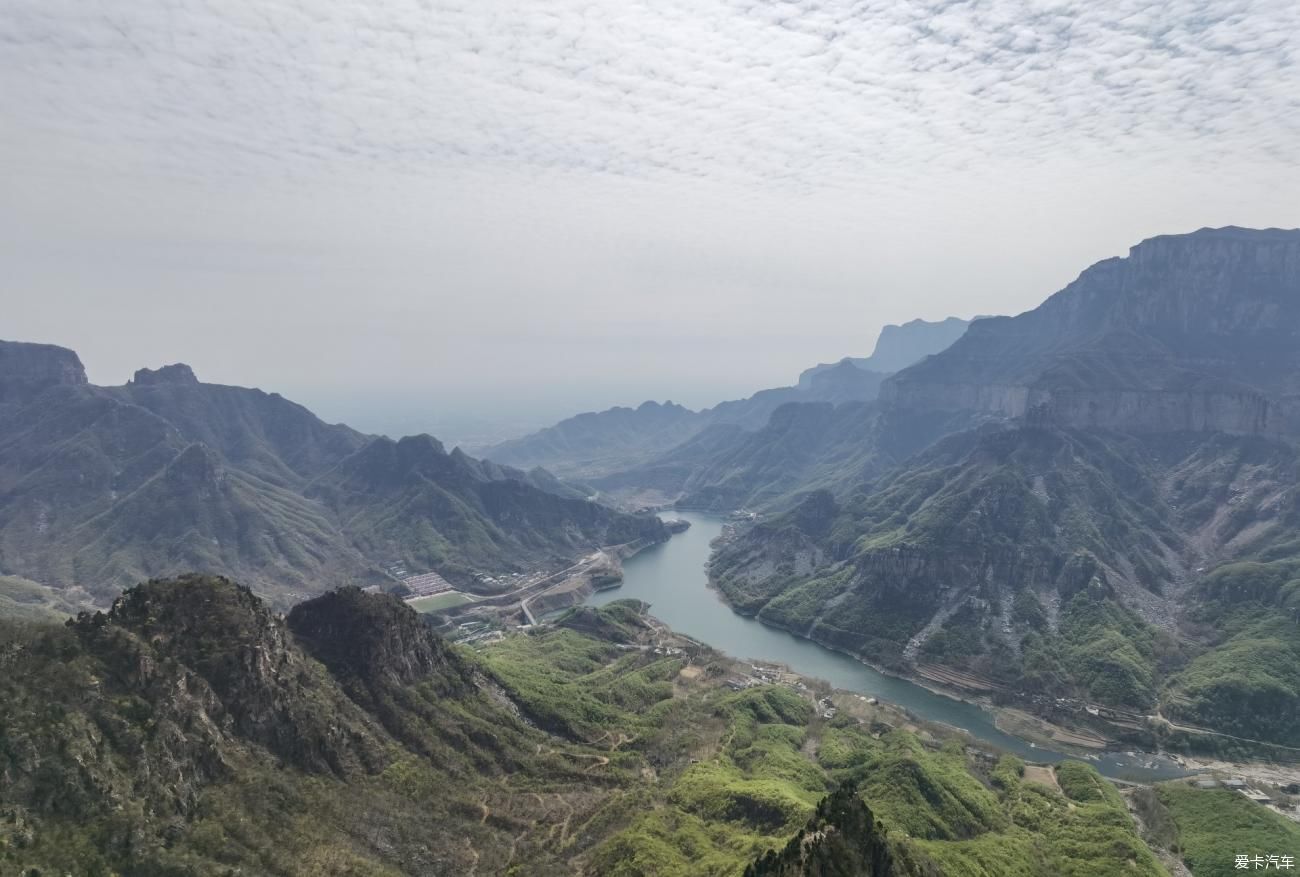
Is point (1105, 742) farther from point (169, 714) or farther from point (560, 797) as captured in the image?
point (169, 714)

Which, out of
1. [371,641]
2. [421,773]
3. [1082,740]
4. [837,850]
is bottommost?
[1082,740]

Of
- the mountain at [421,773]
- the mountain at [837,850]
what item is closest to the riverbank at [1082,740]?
the mountain at [421,773]

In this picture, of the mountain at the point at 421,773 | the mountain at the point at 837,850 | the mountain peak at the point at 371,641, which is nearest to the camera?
the mountain at the point at 837,850

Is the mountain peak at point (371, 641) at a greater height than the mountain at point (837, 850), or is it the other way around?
the mountain peak at point (371, 641)

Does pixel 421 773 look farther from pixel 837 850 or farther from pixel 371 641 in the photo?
pixel 837 850

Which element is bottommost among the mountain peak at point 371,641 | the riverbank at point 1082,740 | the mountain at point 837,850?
the riverbank at point 1082,740

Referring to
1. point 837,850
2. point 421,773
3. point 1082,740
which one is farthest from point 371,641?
point 1082,740

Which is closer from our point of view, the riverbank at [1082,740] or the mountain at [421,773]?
the mountain at [421,773]

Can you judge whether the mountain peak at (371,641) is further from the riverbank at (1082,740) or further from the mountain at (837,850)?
the riverbank at (1082,740)
